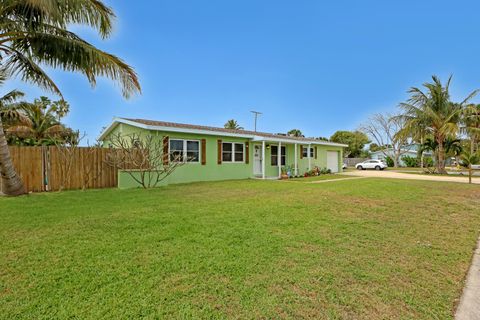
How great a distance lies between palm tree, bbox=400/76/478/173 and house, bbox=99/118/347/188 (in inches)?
337

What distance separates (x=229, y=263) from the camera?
10.5 ft

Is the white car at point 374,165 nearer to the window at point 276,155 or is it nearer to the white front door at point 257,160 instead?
the window at point 276,155

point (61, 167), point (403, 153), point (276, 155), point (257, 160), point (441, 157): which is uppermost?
point (403, 153)

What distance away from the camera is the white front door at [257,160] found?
1656 cm

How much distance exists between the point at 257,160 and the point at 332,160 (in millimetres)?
9508

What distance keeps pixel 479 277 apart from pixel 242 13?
15863mm

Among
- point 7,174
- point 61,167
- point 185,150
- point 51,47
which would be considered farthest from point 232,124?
point 7,174

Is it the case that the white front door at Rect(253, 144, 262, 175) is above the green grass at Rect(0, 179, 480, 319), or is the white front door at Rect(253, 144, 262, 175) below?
above

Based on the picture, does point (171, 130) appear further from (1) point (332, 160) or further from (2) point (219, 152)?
(1) point (332, 160)

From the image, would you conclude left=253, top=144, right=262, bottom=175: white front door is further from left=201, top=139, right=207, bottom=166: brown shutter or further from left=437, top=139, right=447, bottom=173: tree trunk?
left=437, top=139, right=447, bottom=173: tree trunk

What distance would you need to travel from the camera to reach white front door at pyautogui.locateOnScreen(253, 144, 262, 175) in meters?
16.6

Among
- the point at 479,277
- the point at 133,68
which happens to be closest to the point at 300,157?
the point at 133,68

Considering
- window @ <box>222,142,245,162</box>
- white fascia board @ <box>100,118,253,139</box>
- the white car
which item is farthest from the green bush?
window @ <box>222,142,245,162</box>

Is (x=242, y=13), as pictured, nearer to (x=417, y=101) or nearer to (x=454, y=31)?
(x=454, y=31)
